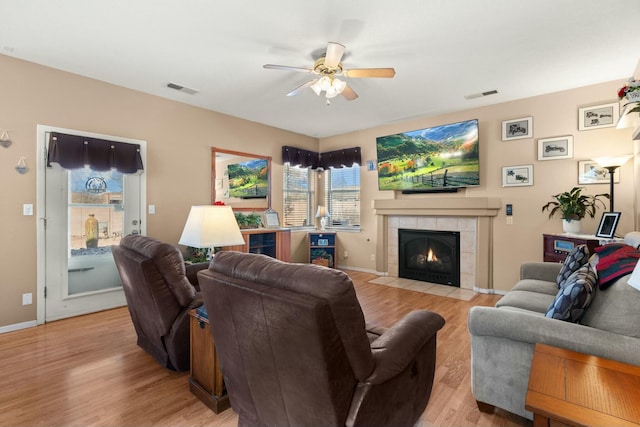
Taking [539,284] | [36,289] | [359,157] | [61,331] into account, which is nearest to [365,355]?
[539,284]

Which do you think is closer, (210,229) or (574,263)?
(210,229)

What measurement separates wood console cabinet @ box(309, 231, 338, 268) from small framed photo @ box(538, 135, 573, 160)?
358cm

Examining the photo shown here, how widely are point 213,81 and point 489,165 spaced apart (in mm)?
3983

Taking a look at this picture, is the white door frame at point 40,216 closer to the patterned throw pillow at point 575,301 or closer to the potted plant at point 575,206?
the patterned throw pillow at point 575,301

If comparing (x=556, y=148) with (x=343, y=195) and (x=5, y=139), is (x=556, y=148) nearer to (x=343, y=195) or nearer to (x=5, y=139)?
(x=343, y=195)

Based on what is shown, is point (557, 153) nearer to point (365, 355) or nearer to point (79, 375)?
point (365, 355)

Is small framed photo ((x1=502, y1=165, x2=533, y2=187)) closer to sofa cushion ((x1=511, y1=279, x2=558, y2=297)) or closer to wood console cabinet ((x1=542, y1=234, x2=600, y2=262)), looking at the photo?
wood console cabinet ((x1=542, y1=234, x2=600, y2=262))

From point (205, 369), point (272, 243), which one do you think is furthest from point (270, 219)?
point (205, 369)

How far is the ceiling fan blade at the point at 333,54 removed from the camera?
261 cm

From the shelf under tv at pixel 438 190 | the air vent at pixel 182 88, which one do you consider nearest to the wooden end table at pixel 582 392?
the shelf under tv at pixel 438 190

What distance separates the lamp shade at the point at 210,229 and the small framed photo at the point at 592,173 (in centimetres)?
422

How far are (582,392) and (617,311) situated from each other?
814 mm

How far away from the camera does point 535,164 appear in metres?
4.14

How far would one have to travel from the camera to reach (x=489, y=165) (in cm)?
452
